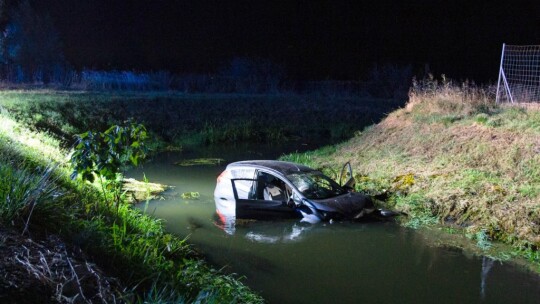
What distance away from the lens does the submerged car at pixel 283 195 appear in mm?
11984

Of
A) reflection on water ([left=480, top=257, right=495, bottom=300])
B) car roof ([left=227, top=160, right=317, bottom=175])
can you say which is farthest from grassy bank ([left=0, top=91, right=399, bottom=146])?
reflection on water ([left=480, top=257, right=495, bottom=300])

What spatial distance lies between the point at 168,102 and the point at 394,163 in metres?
20.0

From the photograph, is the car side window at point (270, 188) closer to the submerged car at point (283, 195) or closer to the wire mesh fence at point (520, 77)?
the submerged car at point (283, 195)

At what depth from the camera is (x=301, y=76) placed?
53562 mm

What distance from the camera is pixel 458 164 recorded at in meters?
14.6

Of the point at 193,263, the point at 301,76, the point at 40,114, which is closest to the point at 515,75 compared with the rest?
the point at 193,263

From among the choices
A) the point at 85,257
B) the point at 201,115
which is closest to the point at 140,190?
the point at 85,257

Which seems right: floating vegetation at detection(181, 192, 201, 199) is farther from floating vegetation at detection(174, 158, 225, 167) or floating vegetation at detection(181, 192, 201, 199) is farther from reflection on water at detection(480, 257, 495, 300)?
reflection on water at detection(480, 257, 495, 300)

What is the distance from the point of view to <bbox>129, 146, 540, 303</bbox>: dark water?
8.39m

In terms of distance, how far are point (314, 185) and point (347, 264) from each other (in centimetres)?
314

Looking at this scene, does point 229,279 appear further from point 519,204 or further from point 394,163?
point 394,163

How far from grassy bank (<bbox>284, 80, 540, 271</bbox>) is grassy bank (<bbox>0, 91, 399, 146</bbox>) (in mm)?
9992

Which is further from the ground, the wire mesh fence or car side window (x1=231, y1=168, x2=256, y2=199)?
the wire mesh fence

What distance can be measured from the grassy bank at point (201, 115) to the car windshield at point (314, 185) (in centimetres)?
1403
